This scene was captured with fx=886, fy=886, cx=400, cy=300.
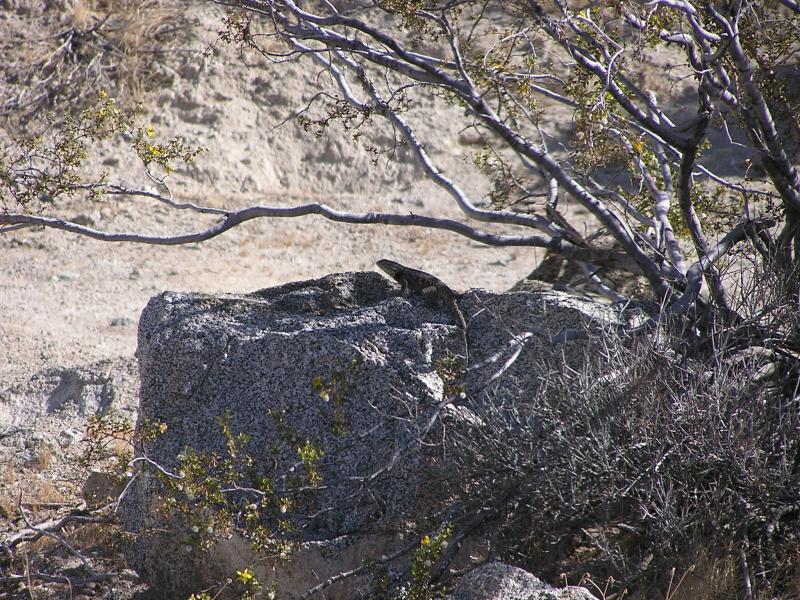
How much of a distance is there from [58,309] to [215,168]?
3325 millimetres

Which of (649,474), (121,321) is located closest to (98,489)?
(649,474)

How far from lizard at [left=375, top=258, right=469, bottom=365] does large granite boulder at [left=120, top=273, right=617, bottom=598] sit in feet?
0.15

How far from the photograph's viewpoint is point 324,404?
11.5 ft

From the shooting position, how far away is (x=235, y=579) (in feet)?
10.8

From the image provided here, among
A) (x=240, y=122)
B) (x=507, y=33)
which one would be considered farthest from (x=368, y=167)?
(x=507, y=33)

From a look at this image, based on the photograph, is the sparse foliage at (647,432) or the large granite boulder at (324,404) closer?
the sparse foliage at (647,432)

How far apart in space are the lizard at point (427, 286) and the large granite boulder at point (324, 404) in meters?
0.05

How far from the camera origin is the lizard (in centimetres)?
380

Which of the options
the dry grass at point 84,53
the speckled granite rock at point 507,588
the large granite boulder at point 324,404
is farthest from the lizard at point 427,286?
the dry grass at point 84,53

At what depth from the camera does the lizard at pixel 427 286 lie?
3801 millimetres

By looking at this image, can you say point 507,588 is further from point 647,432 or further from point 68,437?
point 68,437

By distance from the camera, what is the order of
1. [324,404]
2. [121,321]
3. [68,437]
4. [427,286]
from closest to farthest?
[324,404]
[427,286]
[68,437]
[121,321]

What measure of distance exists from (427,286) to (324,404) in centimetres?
79

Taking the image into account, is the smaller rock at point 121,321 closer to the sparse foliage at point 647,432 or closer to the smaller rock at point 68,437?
the smaller rock at point 68,437
